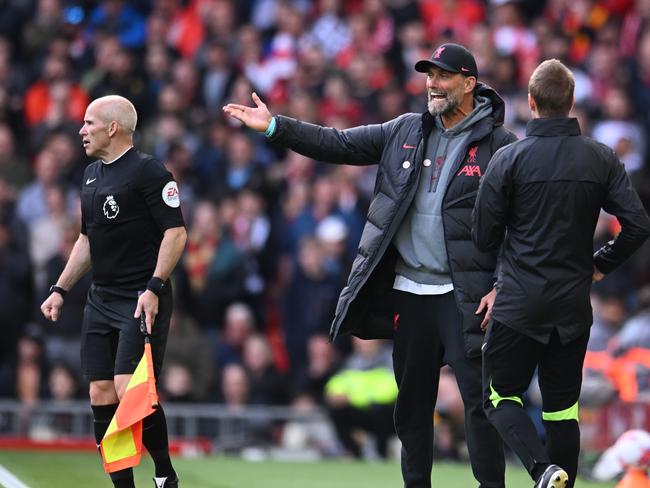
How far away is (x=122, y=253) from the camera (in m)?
8.37

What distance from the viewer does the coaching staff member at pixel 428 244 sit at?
7984 mm

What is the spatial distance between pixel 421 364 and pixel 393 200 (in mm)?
897

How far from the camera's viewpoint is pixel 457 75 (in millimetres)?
8141

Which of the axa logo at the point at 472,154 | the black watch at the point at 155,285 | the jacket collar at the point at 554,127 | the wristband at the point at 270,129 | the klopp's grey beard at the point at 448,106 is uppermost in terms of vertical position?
the klopp's grey beard at the point at 448,106

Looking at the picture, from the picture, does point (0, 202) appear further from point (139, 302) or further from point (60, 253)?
point (139, 302)

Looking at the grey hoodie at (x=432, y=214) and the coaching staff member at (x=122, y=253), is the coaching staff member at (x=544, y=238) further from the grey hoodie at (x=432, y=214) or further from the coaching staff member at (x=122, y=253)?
the coaching staff member at (x=122, y=253)

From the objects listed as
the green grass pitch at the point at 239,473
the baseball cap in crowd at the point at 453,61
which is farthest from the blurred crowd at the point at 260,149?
the baseball cap in crowd at the point at 453,61

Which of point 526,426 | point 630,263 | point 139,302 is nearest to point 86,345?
point 139,302

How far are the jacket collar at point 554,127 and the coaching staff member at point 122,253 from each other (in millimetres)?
2039

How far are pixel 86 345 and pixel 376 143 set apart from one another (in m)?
1.96

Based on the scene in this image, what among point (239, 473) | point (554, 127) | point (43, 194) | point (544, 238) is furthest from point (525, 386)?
point (43, 194)

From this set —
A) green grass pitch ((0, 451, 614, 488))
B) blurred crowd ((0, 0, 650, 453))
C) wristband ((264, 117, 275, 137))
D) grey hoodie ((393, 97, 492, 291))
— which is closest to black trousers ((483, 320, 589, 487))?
grey hoodie ((393, 97, 492, 291))

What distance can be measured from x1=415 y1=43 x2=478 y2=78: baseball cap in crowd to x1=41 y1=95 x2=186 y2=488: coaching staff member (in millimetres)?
1573

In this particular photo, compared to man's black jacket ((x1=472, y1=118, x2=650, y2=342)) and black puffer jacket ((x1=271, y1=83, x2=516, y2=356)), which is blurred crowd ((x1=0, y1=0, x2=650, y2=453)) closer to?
black puffer jacket ((x1=271, y1=83, x2=516, y2=356))
